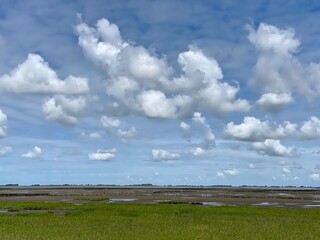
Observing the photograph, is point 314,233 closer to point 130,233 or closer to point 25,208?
point 130,233

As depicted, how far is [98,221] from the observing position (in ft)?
119

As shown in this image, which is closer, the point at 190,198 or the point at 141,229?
the point at 141,229

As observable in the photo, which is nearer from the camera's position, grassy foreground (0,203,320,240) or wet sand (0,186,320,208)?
grassy foreground (0,203,320,240)

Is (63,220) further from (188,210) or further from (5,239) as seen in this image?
(188,210)

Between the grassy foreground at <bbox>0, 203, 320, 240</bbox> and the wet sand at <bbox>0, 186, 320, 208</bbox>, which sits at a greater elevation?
the wet sand at <bbox>0, 186, 320, 208</bbox>

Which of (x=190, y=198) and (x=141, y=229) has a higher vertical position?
(x=190, y=198)

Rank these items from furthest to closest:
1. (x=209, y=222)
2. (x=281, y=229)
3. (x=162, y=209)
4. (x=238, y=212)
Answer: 1. (x=162, y=209)
2. (x=238, y=212)
3. (x=209, y=222)
4. (x=281, y=229)

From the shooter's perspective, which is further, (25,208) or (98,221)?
(25,208)

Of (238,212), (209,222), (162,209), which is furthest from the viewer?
(162,209)

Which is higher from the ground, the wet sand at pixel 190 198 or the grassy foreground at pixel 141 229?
the wet sand at pixel 190 198

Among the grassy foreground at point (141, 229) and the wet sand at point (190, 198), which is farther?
the wet sand at point (190, 198)

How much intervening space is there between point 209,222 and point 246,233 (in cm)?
706

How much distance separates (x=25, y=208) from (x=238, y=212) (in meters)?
25.9

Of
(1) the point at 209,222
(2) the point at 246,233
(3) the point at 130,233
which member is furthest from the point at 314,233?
(3) the point at 130,233
